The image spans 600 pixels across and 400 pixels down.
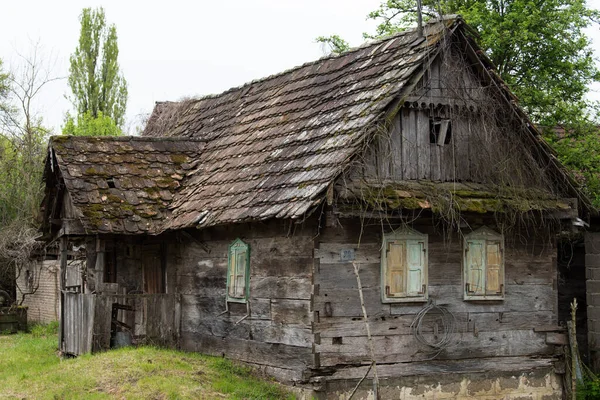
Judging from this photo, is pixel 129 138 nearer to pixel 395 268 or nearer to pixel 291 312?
pixel 291 312

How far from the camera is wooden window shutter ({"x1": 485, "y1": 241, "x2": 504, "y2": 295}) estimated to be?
511 inches

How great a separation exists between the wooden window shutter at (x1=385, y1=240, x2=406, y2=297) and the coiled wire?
504 mm

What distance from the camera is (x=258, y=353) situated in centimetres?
1299

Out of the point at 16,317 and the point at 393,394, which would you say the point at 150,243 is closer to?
the point at 393,394

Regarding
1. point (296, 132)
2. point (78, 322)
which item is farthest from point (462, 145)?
point (78, 322)

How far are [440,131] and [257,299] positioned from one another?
3918mm

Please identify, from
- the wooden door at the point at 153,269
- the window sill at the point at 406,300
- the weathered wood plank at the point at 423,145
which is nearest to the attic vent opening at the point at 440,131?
the weathered wood plank at the point at 423,145

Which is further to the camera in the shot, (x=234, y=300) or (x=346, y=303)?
(x=234, y=300)

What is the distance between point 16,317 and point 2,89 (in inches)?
659

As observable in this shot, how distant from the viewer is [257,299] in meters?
13.0

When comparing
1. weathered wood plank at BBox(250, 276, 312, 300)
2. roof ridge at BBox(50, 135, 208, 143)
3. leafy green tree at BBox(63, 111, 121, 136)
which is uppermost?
leafy green tree at BBox(63, 111, 121, 136)

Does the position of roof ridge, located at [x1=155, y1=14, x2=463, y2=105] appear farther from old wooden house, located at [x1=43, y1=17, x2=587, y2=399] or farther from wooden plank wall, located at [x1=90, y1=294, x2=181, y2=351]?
wooden plank wall, located at [x1=90, y1=294, x2=181, y2=351]

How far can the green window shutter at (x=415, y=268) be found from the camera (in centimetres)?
1225

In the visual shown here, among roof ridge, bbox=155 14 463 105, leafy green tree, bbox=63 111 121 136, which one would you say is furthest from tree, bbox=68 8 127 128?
roof ridge, bbox=155 14 463 105
